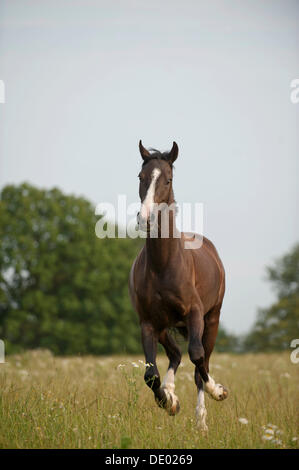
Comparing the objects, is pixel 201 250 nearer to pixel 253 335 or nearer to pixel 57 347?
pixel 57 347

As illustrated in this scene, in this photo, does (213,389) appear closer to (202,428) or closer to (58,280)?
(202,428)

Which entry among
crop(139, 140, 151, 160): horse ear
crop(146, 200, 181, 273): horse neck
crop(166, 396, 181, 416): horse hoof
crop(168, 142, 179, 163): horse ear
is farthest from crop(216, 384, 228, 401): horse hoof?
crop(139, 140, 151, 160): horse ear

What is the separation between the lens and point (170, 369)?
702 cm

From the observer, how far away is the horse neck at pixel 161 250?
19.8 ft

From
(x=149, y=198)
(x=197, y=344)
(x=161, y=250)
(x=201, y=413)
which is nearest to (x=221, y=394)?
(x=201, y=413)

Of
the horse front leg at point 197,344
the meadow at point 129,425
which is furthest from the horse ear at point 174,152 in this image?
the meadow at point 129,425

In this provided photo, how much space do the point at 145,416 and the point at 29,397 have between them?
178cm

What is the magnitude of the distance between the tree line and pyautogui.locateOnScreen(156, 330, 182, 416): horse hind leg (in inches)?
896

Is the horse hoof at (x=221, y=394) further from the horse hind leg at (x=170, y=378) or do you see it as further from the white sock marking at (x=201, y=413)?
the horse hind leg at (x=170, y=378)

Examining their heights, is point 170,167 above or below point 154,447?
above

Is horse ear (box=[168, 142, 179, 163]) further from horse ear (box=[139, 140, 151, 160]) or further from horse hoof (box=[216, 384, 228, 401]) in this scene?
horse hoof (box=[216, 384, 228, 401])

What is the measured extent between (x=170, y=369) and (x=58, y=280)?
2730 centimetres
